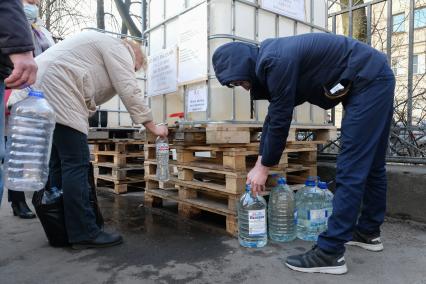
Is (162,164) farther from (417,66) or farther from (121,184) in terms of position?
(417,66)

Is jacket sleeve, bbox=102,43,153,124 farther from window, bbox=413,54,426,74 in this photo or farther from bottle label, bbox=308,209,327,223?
window, bbox=413,54,426,74

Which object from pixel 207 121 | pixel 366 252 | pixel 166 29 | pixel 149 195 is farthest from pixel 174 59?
pixel 366 252

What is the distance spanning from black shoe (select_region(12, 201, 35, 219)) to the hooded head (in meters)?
2.74

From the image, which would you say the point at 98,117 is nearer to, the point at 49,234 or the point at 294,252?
the point at 49,234

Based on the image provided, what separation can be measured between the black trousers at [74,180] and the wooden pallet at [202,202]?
3.24 feet

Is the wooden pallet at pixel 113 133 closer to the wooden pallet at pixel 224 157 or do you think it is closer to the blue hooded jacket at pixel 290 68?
the wooden pallet at pixel 224 157

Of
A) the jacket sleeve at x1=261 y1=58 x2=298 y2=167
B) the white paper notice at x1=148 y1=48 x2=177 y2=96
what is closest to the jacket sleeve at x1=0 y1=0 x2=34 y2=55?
the jacket sleeve at x1=261 y1=58 x2=298 y2=167

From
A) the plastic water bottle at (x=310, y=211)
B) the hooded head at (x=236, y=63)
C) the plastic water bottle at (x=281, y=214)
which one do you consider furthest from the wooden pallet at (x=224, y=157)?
the hooded head at (x=236, y=63)

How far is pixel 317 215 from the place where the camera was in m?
2.82

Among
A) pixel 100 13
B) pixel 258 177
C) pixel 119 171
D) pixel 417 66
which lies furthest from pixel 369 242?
pixel 100 13

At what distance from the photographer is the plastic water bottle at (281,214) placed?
2957mm

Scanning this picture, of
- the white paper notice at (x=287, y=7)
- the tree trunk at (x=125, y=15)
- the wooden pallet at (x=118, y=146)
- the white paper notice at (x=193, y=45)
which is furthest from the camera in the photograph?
the tree trunk at (x=125, y=15)

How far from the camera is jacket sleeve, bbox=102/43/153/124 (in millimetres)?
2760

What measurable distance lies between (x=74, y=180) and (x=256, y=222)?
145 cm
